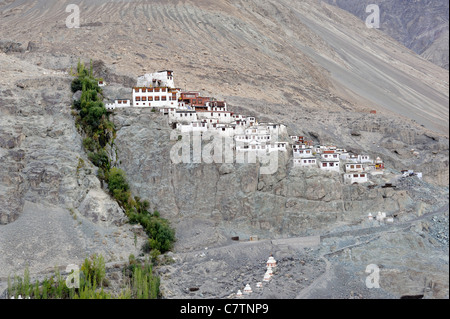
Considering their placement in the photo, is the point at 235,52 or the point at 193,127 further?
the point at 235,52

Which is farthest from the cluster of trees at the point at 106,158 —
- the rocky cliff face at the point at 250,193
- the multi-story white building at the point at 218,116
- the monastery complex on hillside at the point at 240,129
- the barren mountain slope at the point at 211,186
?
the multi-story white building at the point at 218,116

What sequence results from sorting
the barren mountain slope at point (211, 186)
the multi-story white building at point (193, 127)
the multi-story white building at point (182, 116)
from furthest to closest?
the multi-story white building at point (182, 116)
the multi-story white building at point (193, 127)
the barren mountain slope at point (211, 186)

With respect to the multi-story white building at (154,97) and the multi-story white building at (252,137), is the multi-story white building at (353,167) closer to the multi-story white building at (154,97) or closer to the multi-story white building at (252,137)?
the multi-story white building at (252,137)

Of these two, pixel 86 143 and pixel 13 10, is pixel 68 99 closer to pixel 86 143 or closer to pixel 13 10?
Answer: pixel 86 143

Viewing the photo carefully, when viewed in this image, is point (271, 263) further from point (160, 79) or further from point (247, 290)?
point (160, 79)

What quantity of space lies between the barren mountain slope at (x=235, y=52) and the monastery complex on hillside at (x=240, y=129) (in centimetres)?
1628

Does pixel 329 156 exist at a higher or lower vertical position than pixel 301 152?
lower

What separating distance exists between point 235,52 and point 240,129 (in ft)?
153

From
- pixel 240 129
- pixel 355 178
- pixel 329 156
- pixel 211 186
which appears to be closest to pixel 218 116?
pixel 240 129

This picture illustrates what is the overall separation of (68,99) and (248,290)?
105 feet

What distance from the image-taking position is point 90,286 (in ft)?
145

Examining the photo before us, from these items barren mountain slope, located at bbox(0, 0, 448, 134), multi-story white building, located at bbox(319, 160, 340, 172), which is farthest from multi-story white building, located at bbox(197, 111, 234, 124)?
barren mountain slope, located at bbox(0, 0, 448, 134)

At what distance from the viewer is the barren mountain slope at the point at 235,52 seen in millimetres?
88562

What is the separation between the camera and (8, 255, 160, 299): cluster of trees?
4364 cm
